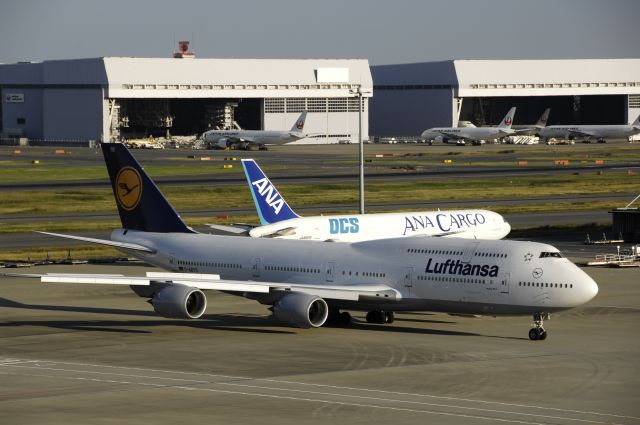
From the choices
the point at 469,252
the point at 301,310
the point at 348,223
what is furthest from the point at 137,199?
the point at 469,252

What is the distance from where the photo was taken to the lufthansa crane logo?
214ft

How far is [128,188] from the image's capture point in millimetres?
65625

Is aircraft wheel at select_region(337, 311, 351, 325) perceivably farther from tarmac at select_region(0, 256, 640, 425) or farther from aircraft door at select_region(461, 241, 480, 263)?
aircraft door at select_region(461, 241, 480, 263)

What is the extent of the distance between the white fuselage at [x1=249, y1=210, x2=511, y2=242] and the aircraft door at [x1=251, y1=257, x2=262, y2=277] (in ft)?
51.4

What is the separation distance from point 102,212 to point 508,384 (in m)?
77.8

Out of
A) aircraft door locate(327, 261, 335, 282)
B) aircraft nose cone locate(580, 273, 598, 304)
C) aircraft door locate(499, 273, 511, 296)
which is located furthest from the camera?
aircraft door locate(327, 261, 335, 282)

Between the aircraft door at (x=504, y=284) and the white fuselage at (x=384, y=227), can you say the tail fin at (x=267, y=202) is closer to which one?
the white fuselage at (x=384, y=227)

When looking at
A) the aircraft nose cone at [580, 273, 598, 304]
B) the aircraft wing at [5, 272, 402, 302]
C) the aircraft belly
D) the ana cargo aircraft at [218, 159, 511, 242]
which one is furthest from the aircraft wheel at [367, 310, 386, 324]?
the ana cargo aircraft at [218, 159, 511, 242]

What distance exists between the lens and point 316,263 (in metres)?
58.6

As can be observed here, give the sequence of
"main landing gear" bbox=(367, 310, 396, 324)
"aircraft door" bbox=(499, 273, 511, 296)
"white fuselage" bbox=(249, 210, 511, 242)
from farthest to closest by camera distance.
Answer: "white fuselage" bbox=(249, 210, 511, 242)
"main landing gear" bbox=(367, 310, 396, 324)
"aircraft door" bbox=(499, 273, 511, 296)

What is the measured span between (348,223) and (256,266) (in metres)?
19.0

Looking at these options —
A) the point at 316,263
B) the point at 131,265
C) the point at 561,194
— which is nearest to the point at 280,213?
the point at 131,265

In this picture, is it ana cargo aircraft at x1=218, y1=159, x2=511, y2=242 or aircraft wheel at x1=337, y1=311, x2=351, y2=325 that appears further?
ana cargo aircraft at x1=218, y1=159, x2=511, y2=242

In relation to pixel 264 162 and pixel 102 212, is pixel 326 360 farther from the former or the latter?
pixel 264 162
